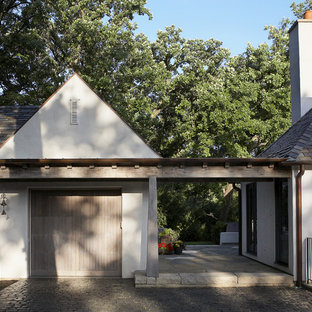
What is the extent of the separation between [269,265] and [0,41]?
19.9 m

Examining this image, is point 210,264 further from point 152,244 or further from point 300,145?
point 300,145

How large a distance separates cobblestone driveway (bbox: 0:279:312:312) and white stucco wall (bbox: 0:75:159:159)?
343cm

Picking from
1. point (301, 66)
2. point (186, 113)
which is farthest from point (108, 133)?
point (186, 113)

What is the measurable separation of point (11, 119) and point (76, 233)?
4.85m

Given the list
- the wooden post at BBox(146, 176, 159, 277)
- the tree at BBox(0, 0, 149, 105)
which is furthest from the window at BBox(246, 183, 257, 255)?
the tree at BBox(0, 0, 149, 105)

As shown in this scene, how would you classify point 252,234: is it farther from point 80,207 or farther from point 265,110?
point 265,110

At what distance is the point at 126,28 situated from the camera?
2500 cm

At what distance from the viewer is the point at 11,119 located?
13797mm

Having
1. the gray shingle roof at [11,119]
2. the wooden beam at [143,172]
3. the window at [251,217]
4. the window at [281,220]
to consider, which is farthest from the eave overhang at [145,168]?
the window at [251,217]

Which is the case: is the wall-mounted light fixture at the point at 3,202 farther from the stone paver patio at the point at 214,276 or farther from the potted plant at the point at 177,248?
the potted plant at the point at 177,248

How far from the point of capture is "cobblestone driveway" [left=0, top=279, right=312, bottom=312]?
7.92 meters

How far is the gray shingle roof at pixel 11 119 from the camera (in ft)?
42.2

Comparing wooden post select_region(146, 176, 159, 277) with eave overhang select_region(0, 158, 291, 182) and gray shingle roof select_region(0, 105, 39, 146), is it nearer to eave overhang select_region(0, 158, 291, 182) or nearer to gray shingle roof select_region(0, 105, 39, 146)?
eave overhang select_region(0, 158, 291, 182)

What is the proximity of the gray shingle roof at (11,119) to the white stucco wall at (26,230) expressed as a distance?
2124 millimetres
